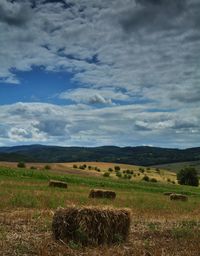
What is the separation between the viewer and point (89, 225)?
13.5 meters

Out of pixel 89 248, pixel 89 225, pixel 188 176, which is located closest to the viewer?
pixel 89 248

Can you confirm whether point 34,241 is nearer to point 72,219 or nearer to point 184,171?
point 72,219

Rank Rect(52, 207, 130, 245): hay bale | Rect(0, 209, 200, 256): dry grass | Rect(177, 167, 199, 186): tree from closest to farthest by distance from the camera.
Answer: Rect(0, 209, 200, 256): dry grass → Rect(52, 207, 130, 245): hay bale → Rect(177, 167, 199, 186): tree

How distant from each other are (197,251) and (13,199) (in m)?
13.6

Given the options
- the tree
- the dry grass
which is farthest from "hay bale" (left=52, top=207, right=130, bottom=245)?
the tree

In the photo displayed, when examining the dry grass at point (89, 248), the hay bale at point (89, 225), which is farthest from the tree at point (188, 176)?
the hay bale at point (89, 225)

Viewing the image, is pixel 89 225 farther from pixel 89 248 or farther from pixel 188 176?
pixel 188 176

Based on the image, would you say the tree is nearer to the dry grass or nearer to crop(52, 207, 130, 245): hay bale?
the dry grass

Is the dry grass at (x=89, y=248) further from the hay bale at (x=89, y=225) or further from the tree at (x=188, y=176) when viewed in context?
the tree at (x=188, y=176)

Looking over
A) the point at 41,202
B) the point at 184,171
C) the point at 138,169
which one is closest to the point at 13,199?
the point at 41,202

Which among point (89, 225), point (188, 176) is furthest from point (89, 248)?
point (188, 176)

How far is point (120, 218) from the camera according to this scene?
14.2m

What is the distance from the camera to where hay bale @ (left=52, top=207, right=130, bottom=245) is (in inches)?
524

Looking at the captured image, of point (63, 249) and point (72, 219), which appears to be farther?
point (72, 219)
